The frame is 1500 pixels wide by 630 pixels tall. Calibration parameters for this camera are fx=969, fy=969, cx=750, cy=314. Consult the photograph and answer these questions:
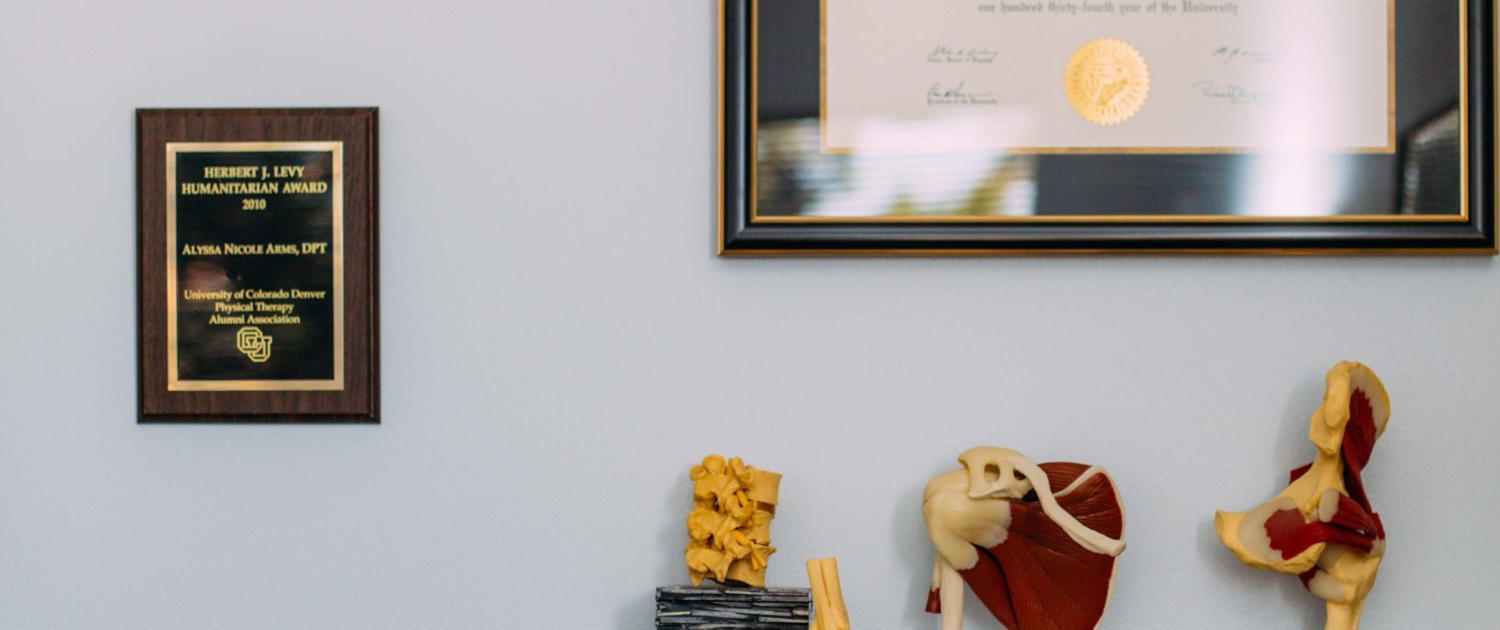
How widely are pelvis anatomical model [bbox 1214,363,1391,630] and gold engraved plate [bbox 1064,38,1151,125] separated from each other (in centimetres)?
31

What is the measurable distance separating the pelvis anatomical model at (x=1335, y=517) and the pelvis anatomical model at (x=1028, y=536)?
139 millimetres

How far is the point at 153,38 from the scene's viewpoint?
3.16 ft

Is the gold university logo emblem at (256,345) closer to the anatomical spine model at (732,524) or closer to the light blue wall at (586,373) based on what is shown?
the light blue wall at (586,373)

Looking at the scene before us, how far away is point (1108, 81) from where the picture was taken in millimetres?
920

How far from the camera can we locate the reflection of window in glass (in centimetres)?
92

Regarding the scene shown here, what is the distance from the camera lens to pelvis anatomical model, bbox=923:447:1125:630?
2.80 ft

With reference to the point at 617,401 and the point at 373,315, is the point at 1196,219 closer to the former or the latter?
the point at 617,401

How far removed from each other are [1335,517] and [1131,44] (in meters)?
0.46
